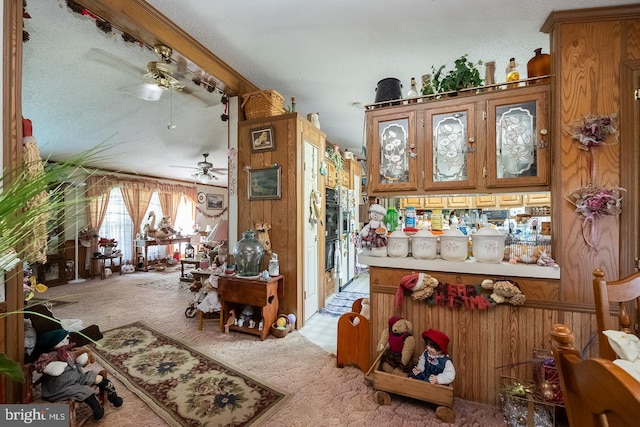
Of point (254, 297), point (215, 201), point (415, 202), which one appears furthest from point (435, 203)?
point (215, 201)

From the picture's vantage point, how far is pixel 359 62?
262cm

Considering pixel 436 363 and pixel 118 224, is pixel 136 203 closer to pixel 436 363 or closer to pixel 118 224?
pixel 118 224

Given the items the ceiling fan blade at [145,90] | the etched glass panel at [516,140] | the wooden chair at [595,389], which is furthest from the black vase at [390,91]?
the wooden chair at [595,389]

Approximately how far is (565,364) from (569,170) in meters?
1.68

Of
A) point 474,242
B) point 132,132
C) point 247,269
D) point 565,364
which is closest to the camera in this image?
point 565,364

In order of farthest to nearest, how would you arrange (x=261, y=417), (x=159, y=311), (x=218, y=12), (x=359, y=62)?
(x=159, y=311)
(x=359, y=62)
(x=218, y=12)
(x=261, y=417)

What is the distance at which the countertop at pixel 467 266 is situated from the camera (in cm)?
169

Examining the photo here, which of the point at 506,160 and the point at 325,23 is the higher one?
the point at 325,23

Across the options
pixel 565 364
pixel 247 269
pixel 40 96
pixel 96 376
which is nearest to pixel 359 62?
pixel 247 269

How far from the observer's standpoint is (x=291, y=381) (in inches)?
80.0

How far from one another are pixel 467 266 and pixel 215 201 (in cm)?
785

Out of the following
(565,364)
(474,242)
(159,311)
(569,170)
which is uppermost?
(569,170)

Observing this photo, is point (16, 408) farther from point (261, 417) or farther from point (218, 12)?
point (218, 12)

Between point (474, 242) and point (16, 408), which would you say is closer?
point (16, 408)
